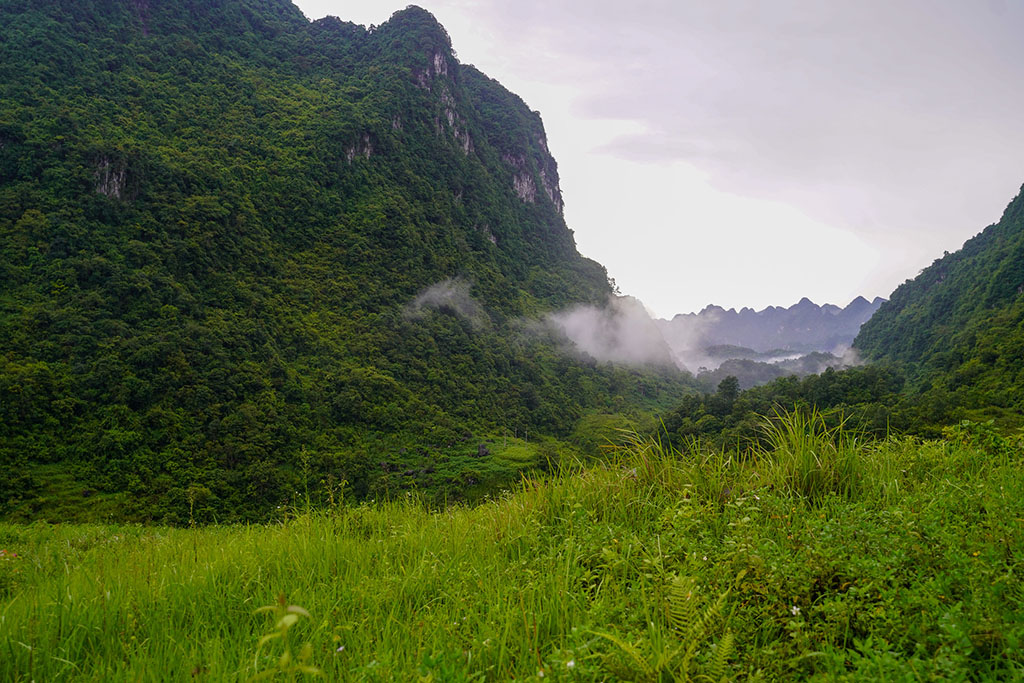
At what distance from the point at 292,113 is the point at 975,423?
134 m

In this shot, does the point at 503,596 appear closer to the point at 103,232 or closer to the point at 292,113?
the point at 103,232

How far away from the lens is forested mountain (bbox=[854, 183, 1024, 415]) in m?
41.9

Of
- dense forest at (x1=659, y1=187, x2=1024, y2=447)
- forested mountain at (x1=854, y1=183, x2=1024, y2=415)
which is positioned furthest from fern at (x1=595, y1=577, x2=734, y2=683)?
forested mountain at (x1=854, y1=183, x2=1024, y2=415)

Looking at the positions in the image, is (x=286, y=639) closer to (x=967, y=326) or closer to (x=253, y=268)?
(x=253, y=268)

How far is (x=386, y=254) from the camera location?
105000 millimetres

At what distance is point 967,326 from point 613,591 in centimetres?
9425

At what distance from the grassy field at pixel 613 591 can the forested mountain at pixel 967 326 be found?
3575 centimetres

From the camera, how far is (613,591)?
2.39 m

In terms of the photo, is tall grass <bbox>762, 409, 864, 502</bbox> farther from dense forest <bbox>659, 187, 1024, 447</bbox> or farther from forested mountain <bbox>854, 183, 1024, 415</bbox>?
forested mountain <bbox>854, 183, 1024, 415</bbox>

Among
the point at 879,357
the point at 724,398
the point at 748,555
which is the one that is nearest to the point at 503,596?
the point at 748,555

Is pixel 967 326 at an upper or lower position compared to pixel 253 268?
lower

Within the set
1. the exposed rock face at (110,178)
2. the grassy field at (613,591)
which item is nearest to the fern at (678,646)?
the grassy field at (613,591)

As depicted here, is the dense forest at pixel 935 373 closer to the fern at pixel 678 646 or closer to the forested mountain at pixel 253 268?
the fern at pixel 678 646

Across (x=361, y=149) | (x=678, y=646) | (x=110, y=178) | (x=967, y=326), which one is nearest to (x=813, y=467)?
(x=678, y=646)
